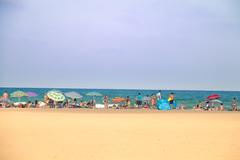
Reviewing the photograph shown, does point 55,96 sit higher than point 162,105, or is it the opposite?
point 55,96

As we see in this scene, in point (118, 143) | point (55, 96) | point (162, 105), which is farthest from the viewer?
point (55, 96)

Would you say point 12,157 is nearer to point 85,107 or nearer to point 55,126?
point 55,126

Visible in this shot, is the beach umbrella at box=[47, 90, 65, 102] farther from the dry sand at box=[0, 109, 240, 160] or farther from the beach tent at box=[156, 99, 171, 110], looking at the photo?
the dry sand at box=[0, 109, 240, 160]

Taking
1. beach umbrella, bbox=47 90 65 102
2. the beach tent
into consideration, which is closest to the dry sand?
the beach tent

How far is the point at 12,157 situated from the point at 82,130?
3467 millimetres

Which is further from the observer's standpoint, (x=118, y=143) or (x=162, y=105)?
(x=162, y=105)

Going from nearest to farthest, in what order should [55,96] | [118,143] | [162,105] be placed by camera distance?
[118,143]
[162,105]
[55,96]

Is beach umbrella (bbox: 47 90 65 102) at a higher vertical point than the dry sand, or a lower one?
higher

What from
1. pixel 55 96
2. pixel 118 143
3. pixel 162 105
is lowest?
pixel 118 143

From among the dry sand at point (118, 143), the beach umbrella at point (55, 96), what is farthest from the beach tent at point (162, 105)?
the dry sand at point (118, 143)

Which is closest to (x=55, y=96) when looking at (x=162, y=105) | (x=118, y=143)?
(x=162, y=105)

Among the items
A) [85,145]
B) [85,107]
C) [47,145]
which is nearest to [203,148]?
[85,145]

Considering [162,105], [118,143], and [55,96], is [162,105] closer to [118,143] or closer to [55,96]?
[55,96]

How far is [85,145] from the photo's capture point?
6.80m
